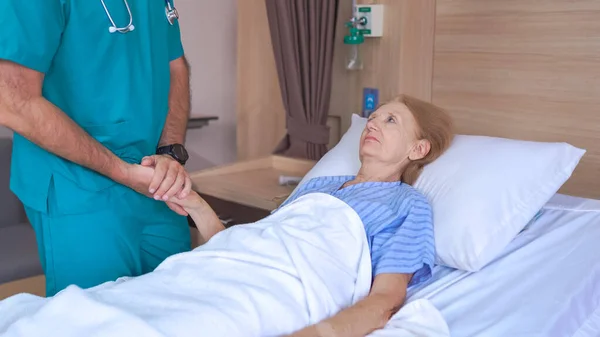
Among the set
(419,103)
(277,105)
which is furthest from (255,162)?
(419,103)

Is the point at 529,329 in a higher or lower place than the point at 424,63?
lower

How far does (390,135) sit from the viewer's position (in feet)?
5.95

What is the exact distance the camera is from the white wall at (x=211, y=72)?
11.0ft

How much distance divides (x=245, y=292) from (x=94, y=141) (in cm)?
50

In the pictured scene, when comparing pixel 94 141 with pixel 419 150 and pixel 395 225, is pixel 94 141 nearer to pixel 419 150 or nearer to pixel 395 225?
pixel 395 225

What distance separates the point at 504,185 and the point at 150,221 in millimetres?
925

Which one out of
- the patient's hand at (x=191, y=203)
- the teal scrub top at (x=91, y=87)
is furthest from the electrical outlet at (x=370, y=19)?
the patient's hand at (x=191, y=203)

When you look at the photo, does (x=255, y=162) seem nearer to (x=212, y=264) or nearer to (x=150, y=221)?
(x=150, y=221)

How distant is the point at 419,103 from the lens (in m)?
1.89

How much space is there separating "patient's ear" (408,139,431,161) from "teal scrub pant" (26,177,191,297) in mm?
718

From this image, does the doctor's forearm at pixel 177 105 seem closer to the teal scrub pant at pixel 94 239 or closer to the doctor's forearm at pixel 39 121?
the teal scrub pant at pixel 94 239

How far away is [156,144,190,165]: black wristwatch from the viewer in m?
1.77

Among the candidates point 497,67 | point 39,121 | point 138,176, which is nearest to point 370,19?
point 497,67

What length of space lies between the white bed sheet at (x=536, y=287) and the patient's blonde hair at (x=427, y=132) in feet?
0.97
